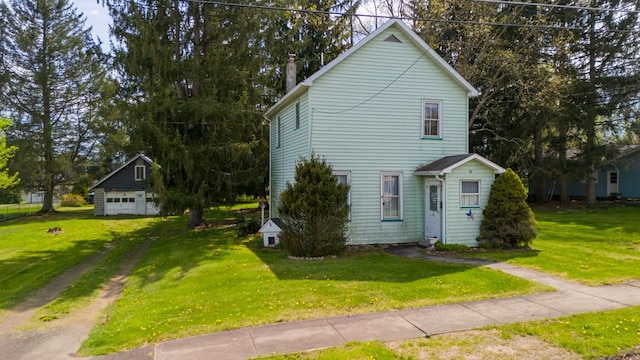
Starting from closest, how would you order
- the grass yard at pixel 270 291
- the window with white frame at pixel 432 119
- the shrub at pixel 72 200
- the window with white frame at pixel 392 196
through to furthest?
the grass yard at pixel 270 291
the window with white frame at pixel 392 196
the window with white frame at pixel 432 119
the shrub at pixel 72 200

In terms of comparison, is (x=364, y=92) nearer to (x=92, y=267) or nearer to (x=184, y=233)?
(x=92, y=267)

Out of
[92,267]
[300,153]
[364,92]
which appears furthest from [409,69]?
[92,267]

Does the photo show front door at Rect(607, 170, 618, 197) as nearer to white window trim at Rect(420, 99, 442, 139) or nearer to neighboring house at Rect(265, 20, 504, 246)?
neighboring house at Rect(265, 20, 504, 246)

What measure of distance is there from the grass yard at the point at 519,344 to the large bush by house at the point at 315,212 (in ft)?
22.5

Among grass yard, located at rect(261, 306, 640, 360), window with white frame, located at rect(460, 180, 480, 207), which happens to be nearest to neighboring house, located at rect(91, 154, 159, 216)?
window with white frame, located at rect(460, 180, 480, 207)

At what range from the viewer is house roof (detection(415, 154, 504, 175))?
45.7ft

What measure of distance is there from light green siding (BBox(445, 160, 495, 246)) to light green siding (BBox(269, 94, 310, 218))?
507cm

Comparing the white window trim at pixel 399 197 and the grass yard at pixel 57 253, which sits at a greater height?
the white window trim at pixel 399 197

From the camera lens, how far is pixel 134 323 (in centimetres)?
790

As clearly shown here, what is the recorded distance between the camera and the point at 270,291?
30.6 feet

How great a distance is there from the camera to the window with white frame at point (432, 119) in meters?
15.7

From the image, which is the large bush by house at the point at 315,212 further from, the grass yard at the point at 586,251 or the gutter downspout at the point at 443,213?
the grass yard at the point at 586,251

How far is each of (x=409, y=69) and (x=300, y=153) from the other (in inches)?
197

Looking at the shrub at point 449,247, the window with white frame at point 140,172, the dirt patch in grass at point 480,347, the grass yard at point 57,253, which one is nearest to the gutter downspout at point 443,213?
the shrub at point 449,247
